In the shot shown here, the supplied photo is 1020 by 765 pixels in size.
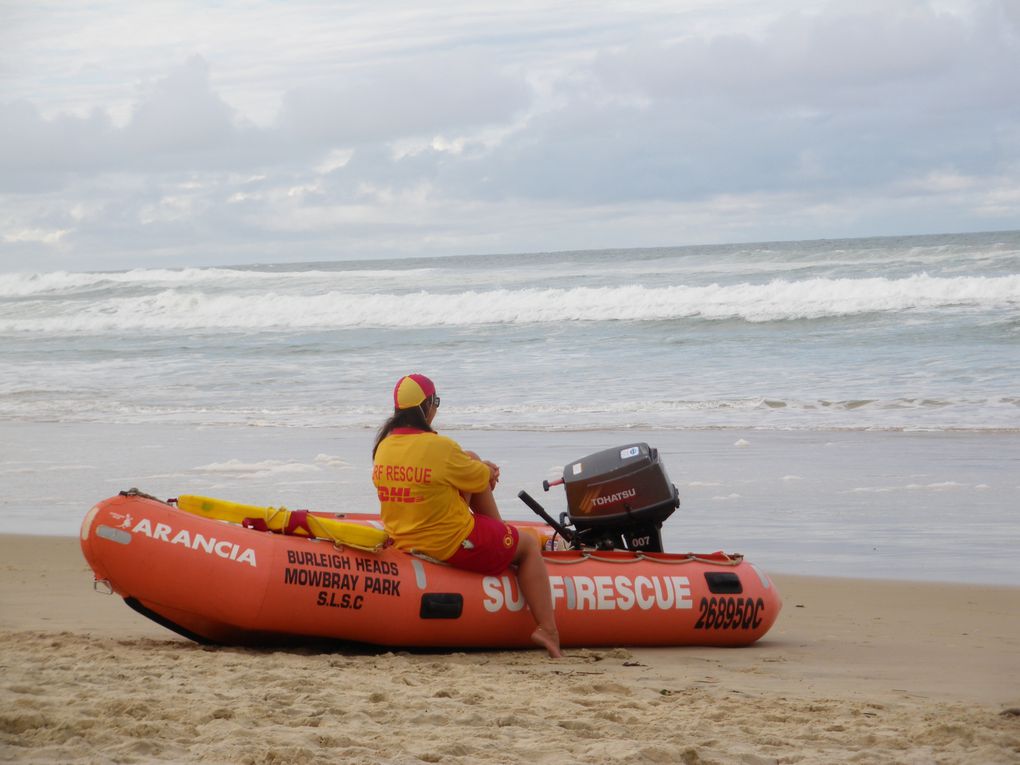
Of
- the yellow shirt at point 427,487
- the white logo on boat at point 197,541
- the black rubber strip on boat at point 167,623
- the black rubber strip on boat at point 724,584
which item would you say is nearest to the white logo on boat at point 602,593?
the black rubber strip on boat at point 724,584

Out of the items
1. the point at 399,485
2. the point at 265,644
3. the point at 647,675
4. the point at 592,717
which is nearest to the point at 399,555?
the point at 399,485

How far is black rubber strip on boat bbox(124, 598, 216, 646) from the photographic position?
179 inches

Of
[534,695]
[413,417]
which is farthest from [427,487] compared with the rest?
[534,695]

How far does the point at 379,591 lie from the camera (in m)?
4.66

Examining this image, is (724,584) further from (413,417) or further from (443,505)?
(413,417)

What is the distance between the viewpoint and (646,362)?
1698cm

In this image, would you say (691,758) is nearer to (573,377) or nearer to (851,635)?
(851,635)

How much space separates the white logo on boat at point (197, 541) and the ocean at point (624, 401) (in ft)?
9.50

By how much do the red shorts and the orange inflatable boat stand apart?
0.06 metres

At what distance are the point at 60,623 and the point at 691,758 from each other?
120 inches

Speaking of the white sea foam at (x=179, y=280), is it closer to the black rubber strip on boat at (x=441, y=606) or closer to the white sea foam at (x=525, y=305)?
the white sea foam at (x=525, y=305)

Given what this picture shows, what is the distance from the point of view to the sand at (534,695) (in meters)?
3.11

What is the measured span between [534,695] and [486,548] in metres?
1.00

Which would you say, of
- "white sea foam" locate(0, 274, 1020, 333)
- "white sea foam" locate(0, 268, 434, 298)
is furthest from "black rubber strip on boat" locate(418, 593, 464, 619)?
"white sea foam" locate(0, 268, 434, 298)
